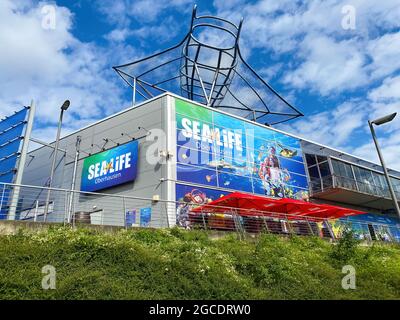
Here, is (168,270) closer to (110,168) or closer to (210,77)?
(110,168)

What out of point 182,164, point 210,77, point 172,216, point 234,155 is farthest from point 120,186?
point 210,77

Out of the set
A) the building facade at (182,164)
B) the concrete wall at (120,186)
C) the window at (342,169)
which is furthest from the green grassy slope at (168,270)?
the window at (342,169)

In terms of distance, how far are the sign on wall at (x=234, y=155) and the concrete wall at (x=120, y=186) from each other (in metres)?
1.67

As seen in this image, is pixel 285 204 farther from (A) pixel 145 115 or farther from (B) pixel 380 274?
(A) pixel 145 115

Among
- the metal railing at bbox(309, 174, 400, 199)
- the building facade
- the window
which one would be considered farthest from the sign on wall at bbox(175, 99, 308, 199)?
the window

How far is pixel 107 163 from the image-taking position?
25.7 meters

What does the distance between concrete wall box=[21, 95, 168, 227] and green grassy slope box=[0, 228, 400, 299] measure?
774 cm

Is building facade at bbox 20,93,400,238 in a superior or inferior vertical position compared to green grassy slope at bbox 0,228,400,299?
superior

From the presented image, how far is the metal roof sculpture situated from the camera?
101 ft

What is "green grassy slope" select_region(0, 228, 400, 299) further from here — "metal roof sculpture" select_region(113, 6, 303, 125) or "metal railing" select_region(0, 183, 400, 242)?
"metal roof sculpture" select_region(113, 6, 303, 125)

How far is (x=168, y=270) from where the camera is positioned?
9.45m

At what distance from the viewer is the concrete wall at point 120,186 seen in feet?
74.4

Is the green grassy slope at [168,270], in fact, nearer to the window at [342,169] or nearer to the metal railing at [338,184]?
the metal railing at [338,184]
